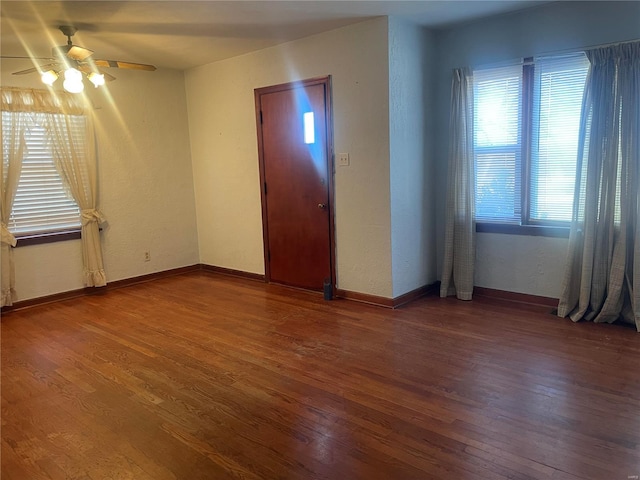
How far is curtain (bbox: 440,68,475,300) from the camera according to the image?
13.6 ft

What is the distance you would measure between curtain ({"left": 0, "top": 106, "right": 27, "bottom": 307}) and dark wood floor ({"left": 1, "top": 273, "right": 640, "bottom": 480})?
585mm

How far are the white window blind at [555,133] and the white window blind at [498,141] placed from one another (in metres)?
0.15

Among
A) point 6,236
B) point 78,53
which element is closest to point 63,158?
point 6,236

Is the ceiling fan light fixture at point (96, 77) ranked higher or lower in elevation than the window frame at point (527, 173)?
higher

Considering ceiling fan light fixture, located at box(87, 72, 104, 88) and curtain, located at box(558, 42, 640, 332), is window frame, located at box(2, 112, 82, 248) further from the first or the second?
curtain, located at box(558, 42, 640, 332)

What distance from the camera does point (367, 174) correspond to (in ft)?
13.6

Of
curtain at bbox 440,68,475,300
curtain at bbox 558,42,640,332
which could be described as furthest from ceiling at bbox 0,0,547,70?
curtain at bbox 558,42,640,332

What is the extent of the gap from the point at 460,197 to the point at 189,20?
106 inches

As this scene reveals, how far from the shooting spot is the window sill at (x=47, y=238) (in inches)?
179

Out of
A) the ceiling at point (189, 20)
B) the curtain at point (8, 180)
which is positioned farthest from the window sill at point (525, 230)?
the curtain at point (8, 180)

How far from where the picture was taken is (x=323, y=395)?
2.66 metres

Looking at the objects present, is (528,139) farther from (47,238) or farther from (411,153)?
(47,238)

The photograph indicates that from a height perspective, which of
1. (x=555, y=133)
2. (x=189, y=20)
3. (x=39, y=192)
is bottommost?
(x=39, y=192)

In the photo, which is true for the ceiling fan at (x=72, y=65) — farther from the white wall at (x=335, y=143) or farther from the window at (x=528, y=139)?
the window at (x=528, y=139)
